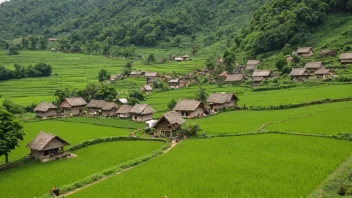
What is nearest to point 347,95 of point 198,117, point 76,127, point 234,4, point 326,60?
point 198,117

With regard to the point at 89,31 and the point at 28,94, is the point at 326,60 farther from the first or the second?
the point at 89,31

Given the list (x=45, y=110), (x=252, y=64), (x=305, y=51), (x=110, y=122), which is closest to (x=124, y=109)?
(x=110, y=122)

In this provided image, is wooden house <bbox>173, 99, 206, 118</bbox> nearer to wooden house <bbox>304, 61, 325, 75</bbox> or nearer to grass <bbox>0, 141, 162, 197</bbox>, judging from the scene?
grass <bbox>0, 141, 162, 197</bbox>

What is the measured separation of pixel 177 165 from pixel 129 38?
10070cm

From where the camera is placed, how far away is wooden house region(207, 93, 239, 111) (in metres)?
49.8

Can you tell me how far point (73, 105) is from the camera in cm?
5575

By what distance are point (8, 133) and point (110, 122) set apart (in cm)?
1898

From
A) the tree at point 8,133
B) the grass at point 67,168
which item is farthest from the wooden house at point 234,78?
the tree at point 8,133

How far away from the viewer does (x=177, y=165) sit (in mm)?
26734

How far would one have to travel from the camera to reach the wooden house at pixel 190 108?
4697cm

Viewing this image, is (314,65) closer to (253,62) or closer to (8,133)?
(253,62)

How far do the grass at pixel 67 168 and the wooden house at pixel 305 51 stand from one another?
45.2 metres

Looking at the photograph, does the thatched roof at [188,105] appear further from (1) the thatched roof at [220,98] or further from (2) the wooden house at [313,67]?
(2) the wooden house at [313,67]

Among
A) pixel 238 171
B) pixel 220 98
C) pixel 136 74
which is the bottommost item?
pixel 238 171
